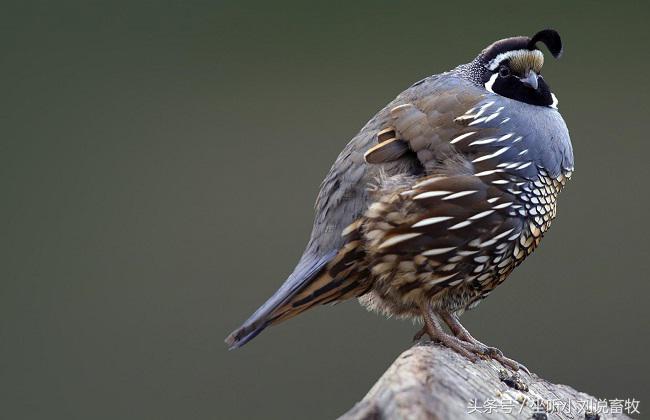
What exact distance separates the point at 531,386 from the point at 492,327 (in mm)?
2195

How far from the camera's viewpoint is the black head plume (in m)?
3.48

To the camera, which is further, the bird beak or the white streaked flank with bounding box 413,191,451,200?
the bird beak

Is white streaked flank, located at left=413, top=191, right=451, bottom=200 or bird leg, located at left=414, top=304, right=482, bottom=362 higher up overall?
white streaked flank, located at left=413, top=191, right=451, bottom=200

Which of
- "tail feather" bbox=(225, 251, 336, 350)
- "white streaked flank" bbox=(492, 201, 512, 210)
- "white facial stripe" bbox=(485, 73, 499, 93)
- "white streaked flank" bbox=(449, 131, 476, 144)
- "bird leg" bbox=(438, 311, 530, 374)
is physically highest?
"white facial stripe" bbox=(485, 73, 499, 93)

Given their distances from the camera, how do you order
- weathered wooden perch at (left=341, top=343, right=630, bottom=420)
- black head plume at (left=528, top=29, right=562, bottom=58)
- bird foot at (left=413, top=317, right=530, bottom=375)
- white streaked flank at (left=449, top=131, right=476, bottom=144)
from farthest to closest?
black head plume at (left=528, top=29, right=562, bottom=58), white streaked flank at (left=449, top=131, right=476, bottom=144), bird foot at (left=413, top=317, right=530, bottom=375), weathered wooden perch at (left=341, top=343, right=630, bottom=420)

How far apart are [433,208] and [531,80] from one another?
0.72m

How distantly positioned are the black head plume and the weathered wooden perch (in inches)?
47.0

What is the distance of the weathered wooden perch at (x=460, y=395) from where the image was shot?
7.03 feet

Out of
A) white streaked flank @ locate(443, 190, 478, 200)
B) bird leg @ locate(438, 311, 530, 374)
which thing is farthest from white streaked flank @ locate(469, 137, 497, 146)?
bird leg @ locate(438, 311, 530, 374)

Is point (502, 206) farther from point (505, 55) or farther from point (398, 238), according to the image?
point (505, 55)

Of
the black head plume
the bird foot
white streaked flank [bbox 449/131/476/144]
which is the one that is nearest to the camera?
the bird foot

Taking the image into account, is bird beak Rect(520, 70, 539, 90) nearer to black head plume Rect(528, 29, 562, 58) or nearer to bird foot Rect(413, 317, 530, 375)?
black head plume Rect(528, 29, 562, 58)

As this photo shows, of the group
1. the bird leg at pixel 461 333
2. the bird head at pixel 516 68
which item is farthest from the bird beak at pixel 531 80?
the bird leg at pixel 461 333

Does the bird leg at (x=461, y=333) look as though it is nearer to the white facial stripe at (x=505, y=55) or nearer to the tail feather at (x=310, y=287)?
the tail feather at (x=310, y=287)
